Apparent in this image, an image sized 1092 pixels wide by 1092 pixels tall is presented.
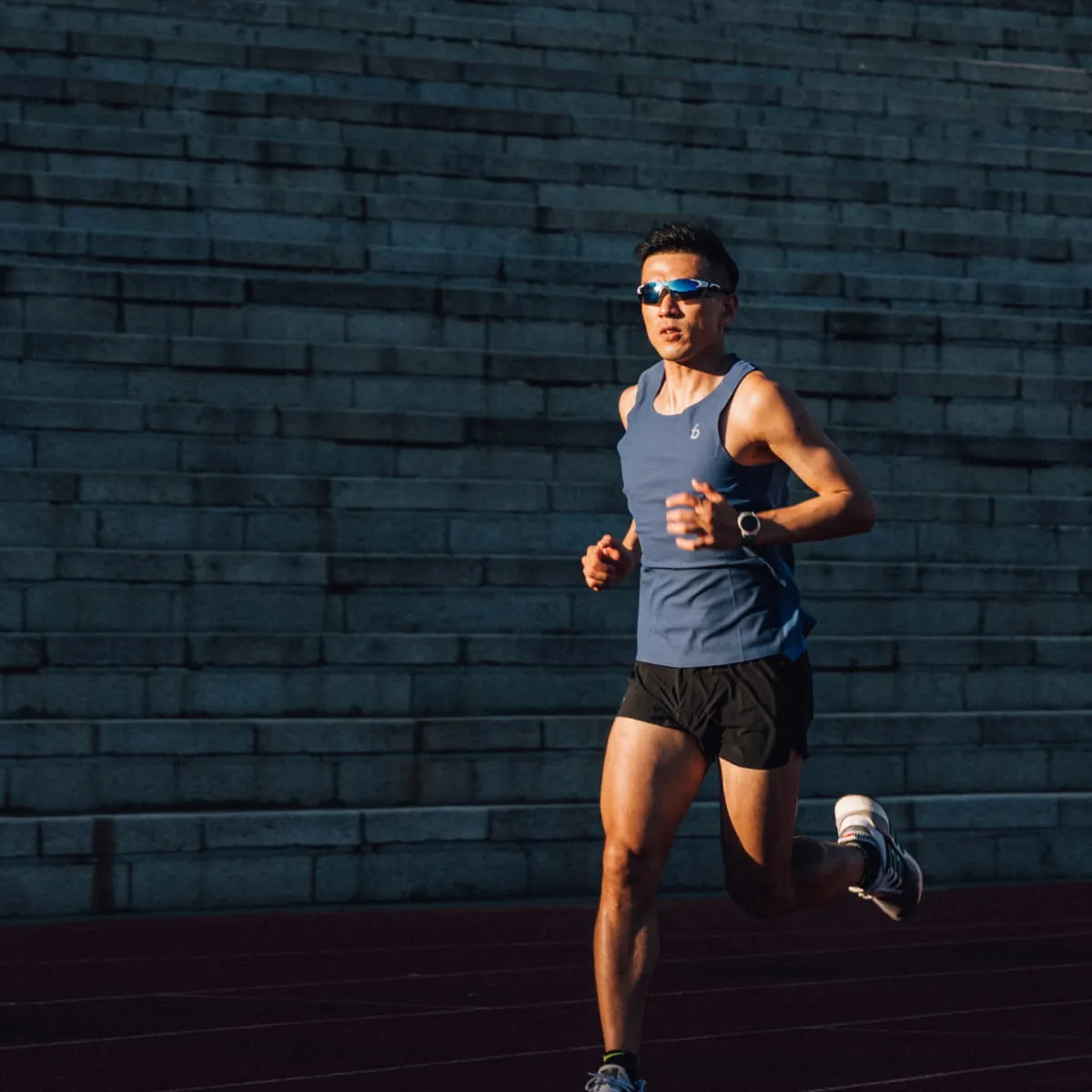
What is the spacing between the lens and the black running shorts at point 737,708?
15.5 ft

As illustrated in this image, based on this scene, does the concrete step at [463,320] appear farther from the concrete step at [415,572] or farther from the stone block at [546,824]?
the stone block at [546,824]

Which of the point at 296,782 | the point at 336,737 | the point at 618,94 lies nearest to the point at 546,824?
the point at 336,737

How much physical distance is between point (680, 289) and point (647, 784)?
118cm

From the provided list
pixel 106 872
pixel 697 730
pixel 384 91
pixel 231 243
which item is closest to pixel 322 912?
pixel 106 872

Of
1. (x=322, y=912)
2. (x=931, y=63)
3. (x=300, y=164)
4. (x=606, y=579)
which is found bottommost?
(x=322, y=912)

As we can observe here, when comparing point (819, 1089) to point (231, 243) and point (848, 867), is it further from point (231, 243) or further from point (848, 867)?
point (231, 243)

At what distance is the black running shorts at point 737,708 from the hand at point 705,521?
15.3 inches

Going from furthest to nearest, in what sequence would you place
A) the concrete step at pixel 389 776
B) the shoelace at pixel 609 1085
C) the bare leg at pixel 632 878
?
the concrete step at pixel 389 776 < the bare leg at pixel 632 878 < the shoelace at pixel 609 1085

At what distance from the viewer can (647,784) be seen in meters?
4.66

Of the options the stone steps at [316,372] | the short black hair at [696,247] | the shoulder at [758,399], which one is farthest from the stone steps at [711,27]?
the shoulder at [758,399]

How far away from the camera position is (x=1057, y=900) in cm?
860

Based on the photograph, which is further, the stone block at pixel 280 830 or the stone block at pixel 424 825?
the stone block at pixel 424 825

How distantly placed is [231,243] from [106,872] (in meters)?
4.96

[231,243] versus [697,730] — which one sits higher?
A: [231,243]
